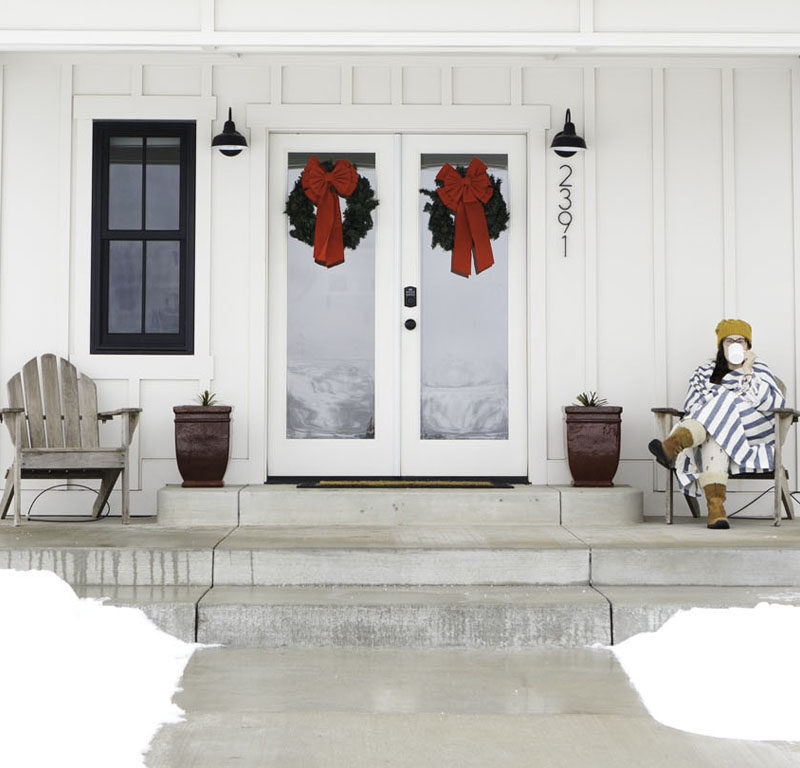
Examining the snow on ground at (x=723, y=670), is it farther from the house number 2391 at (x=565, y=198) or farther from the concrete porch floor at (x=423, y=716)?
the house number 2391 at (x=565, y=198)

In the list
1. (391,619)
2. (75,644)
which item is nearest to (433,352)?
(391,619)

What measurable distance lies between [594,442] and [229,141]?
2.63 meters

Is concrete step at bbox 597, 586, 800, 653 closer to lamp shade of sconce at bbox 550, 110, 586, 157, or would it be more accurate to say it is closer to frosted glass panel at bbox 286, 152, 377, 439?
frosted glass panel at bbox 286, 152, 377, 439

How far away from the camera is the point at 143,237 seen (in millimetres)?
6184

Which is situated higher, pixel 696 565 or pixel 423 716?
pixel 696 565

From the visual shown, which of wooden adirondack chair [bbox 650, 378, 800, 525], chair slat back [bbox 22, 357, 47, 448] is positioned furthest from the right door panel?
chair slat back [bbox 22, 357, 47, 448]

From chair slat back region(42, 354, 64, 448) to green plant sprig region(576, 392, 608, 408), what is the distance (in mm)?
2879

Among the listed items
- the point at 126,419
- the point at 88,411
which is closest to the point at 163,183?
the point at 88,411

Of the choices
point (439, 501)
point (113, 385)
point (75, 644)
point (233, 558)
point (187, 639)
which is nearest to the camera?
point (75, 644)

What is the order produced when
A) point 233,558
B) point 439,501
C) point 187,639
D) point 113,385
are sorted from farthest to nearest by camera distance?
point 113,385
point 439,501
point 233,558
point 187,639

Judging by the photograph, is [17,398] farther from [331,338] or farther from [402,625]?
[402,625]

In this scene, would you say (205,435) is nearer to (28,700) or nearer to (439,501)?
(439,501)

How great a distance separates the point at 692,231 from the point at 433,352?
5.48ft

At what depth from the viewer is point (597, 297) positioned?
6219 millimetres
